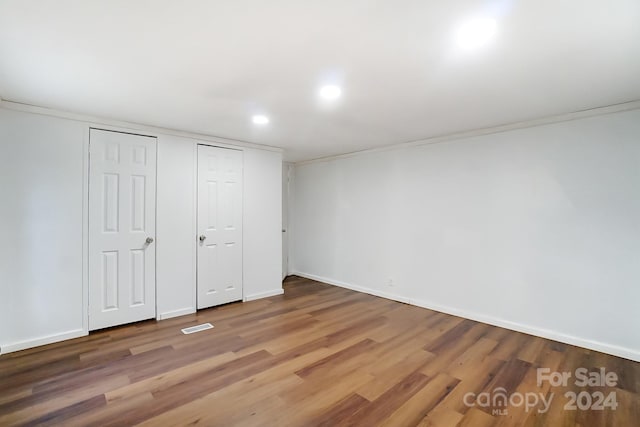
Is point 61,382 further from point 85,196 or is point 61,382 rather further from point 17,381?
point 85,196

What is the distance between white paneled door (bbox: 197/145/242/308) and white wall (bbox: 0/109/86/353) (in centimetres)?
128

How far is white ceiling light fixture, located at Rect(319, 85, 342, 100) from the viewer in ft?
7.78

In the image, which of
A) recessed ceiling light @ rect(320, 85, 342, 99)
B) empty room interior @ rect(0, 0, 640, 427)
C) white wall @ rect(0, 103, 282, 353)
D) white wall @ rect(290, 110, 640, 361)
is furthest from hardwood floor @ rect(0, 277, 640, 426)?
recessed ceiling light @ rect(320, 85, 342, 99)

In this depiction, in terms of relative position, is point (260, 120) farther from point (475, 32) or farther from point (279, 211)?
point (475, 32)

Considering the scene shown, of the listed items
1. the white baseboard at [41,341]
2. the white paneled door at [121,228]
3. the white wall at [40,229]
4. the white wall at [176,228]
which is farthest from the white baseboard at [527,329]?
the white wall at [40,229]

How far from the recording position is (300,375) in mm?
2430

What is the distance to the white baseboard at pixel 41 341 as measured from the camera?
109 inches

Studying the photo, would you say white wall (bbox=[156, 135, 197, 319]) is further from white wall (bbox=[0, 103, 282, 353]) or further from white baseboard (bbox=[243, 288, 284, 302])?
white baseboard (bbox=[243, 288, 284, 302])

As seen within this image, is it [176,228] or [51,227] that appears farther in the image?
[176,228]

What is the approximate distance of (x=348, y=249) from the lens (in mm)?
5203

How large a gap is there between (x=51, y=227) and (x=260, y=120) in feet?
7.76

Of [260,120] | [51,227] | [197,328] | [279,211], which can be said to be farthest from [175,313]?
[260,120]

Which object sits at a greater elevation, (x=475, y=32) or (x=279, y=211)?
(x=475, y=32)

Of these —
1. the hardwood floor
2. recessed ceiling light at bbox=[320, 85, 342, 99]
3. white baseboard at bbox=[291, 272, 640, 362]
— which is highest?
recessed ceiling light at bbox=[320, 85, 342, 99]
